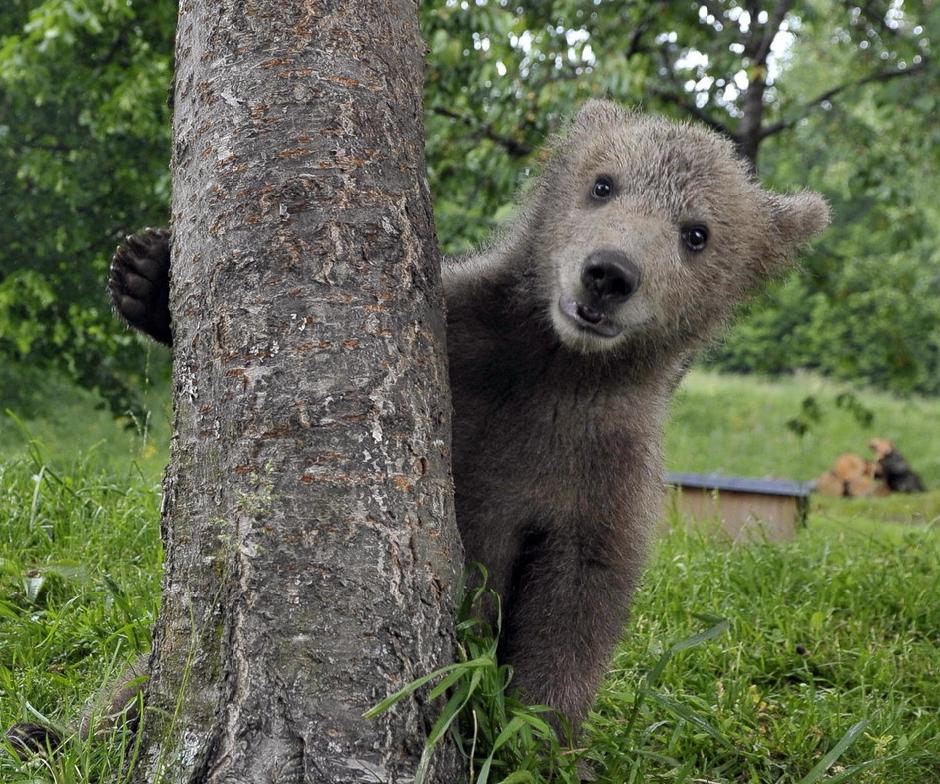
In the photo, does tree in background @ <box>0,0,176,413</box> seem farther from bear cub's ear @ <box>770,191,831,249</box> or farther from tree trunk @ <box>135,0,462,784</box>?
tree trunk @ <box>135,0,462,784</box>

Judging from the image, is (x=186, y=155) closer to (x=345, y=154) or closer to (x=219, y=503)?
(x=345, y=154)

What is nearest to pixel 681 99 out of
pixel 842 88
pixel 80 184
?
pixel 842 88

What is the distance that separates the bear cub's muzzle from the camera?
3.23 metres

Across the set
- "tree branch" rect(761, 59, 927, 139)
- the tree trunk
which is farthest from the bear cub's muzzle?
"tree branch" rect(761, 59, 927, 139)

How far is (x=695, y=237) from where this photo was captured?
144 inches

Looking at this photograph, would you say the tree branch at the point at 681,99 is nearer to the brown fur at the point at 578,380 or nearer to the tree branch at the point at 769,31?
the tree branch at the point at 769,31

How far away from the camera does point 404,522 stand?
241cm

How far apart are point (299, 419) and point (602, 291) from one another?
4.10ft

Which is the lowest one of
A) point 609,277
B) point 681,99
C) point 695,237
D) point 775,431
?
point 775,431

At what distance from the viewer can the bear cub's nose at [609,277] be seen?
3.22 metres

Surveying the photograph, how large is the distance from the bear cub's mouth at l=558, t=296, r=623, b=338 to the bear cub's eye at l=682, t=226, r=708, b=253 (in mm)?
500

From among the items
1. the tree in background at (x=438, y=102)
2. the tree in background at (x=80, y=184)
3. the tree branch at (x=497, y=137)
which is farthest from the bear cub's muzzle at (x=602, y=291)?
the tree branch at (x=497, y=137)

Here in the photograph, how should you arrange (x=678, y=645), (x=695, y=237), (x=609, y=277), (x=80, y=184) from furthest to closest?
(x=80, y=184) → (x=695, y=237) → (x=609, y=277) → (x=678, y=645)

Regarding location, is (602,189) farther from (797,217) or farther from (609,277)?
(797,217)
